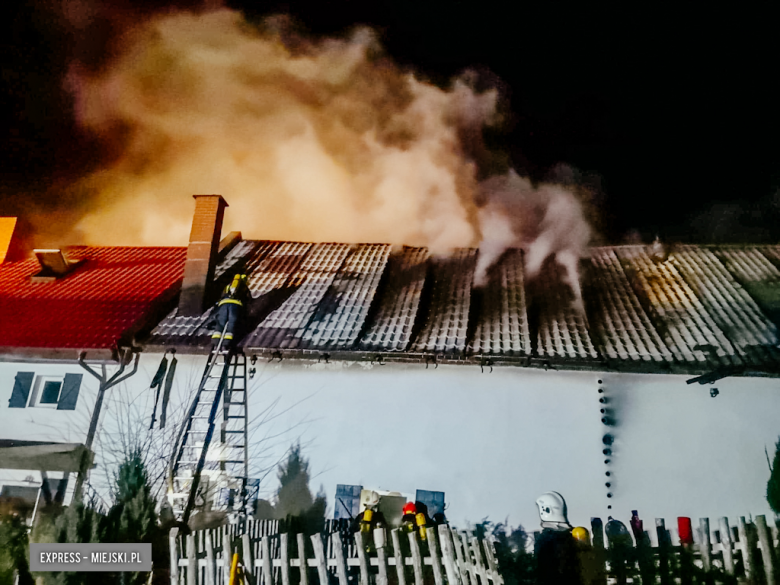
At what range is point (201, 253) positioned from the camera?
7098 mm

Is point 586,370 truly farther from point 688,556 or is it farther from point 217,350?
point 217,350

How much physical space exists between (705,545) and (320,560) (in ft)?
11.6

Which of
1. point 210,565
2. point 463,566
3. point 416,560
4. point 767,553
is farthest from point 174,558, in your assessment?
point 767,553

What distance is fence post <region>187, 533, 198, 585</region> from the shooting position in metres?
3.76

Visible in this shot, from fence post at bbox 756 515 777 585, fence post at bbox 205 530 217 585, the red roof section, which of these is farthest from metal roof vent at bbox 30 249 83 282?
fence post at bbox 756 515 777 585

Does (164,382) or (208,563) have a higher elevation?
(164,382)

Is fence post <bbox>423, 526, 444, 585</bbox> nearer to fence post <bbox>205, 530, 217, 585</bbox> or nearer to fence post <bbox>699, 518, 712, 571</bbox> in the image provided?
fence post <bbox>205, 530, 217, 585</bbox>

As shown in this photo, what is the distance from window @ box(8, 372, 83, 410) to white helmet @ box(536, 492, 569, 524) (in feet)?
19.4

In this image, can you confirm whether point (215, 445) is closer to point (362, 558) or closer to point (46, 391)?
point (46, 391)

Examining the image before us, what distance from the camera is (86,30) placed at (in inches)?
239

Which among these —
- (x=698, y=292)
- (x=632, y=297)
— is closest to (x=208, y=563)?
(x=632, y=297)

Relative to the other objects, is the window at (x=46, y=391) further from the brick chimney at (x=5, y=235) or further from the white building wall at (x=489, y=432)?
the brick chimney at (x=5, y=235)

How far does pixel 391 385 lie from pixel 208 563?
2720 millimetres

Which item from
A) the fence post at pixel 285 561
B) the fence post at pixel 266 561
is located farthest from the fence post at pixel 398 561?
the fence post at pixel 266 561
